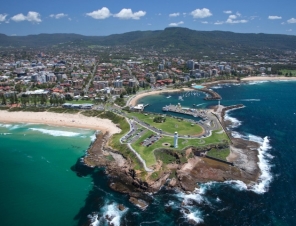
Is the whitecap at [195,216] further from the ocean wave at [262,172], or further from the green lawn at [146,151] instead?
the green lawn at [146,151]

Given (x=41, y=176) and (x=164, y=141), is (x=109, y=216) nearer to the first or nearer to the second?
(x=41, y=176)

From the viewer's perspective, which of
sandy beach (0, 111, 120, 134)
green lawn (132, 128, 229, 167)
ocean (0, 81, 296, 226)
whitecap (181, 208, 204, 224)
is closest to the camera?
whitecap (181, 208, 204, 224)

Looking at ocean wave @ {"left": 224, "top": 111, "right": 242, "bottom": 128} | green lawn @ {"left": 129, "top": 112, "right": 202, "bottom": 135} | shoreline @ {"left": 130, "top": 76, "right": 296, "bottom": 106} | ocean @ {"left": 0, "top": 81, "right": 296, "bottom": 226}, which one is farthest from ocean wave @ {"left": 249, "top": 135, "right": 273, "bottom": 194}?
shoreline @ {"left": 130, "top": 76, "right": 296, "bottom": 106}

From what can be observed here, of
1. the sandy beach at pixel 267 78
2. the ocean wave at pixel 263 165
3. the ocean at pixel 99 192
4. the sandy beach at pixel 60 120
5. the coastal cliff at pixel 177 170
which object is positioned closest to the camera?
the ocean at pixel 99 192

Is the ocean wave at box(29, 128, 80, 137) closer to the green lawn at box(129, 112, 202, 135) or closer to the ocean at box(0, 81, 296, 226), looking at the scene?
the ocean at box(0, 81, 296, 226)

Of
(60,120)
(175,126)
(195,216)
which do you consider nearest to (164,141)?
(175,126)

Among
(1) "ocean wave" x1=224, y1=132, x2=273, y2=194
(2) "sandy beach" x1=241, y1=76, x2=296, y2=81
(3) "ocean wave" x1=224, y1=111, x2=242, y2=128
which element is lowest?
(1) "ocean wave" x1=224, y1=132, x2=273, y2=194

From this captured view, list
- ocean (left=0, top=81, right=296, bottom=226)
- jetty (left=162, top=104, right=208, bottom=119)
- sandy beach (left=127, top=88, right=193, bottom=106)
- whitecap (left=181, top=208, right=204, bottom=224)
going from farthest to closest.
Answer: sandy beach (left=127, top=88, right=193, bottom=106) < jetty (left=162, top=104, right=208, bottom=119) < ocean (left=0, top=81, right=296, bottom=226) < whitecap (left=181, top=208, right=204, bottom=224)

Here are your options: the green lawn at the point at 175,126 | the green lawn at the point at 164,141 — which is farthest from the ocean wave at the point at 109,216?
the green lawn at the point at 175,126
